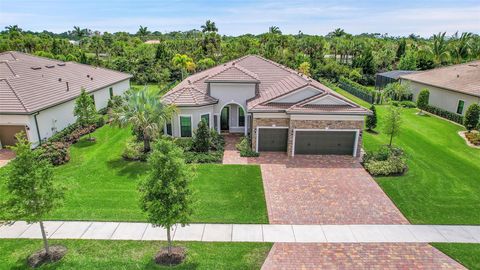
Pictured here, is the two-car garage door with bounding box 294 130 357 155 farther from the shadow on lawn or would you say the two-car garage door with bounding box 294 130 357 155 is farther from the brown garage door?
the brown garage door

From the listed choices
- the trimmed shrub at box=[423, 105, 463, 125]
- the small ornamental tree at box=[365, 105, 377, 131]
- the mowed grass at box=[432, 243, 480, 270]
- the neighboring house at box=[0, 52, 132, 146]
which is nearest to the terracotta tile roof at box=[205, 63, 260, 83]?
the small ornamental tree at box=[365, 105, 377, 131]

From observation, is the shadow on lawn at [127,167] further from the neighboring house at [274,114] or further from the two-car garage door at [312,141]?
the two-car garage door at [312,141]

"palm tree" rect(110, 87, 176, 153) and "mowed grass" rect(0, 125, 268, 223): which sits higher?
"palm tree" rect(110, 87, 176, 153)

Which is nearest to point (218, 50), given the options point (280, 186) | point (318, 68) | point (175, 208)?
point (318, 68)

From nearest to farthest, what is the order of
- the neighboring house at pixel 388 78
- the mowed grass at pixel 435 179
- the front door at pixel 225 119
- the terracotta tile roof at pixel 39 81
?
the mowed grass at pixel 435 179, the terracotta tile roof at pixel 39 81, the front door at pixel 225 119, the neighboring house at pixel 388 78

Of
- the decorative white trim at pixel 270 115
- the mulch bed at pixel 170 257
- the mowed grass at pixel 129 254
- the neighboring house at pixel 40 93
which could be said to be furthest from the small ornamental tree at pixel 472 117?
the neighboring house at pixel 40 93

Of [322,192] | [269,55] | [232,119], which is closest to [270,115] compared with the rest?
[232,119]
